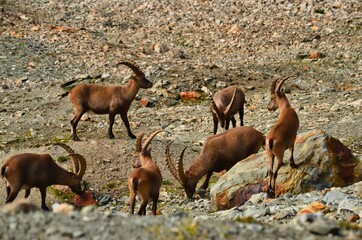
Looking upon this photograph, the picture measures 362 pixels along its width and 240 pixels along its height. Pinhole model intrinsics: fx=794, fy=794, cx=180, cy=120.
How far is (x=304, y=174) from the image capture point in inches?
531

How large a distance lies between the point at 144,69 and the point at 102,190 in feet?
36.7

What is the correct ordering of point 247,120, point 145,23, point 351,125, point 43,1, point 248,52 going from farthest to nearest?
point 43,1
point 145,23
point 248,52
point 247,120
point 351,125

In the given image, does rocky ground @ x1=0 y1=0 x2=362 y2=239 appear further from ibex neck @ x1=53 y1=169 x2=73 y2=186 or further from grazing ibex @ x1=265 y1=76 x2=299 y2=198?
grazing ibex @ x1=265 y1=76 x2=299 y2=198

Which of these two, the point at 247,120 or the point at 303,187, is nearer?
the point at 303,187

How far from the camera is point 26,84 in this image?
25.2 meters

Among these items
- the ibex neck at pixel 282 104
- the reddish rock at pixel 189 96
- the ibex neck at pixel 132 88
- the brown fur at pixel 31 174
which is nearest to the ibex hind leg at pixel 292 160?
the ibex neck at pixel 282 104

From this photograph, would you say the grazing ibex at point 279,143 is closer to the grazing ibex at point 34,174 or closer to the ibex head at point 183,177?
the ibex head at point 183,177

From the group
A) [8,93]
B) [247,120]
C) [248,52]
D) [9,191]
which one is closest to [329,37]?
[248,52]

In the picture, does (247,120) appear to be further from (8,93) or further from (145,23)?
(145,23)

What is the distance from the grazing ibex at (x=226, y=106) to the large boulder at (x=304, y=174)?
16.6 ft

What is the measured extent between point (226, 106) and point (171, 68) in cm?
684

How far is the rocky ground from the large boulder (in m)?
0.58

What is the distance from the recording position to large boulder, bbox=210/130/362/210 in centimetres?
1345

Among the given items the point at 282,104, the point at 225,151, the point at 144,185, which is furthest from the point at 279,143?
the point at 225,151
